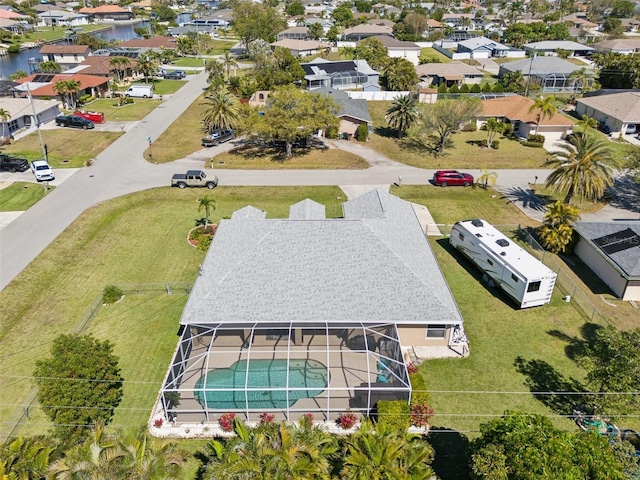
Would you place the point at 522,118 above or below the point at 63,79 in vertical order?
below

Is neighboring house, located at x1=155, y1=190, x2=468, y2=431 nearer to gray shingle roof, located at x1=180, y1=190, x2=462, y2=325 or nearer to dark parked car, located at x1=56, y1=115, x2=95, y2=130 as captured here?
gray shingle roof, located at x1=180, y1=190, x2=462, y2=325

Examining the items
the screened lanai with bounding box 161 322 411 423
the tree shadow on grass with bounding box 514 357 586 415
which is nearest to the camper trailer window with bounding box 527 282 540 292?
the tree shadow on grass with bounding box 514 357 586 415

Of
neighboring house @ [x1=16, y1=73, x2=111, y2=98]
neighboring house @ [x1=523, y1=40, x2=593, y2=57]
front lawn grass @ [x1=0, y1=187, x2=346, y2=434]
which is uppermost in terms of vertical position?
neighboring house @ [x1=523, y1=40, x2=593, y2=57]

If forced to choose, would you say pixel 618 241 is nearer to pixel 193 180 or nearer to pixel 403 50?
pixel 193 180

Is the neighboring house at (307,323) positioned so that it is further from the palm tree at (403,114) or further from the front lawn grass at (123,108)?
the front lawn grass at (123,108)

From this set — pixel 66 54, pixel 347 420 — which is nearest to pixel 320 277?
pixel 347 420

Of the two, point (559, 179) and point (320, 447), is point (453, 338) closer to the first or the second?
point (320, 447)
